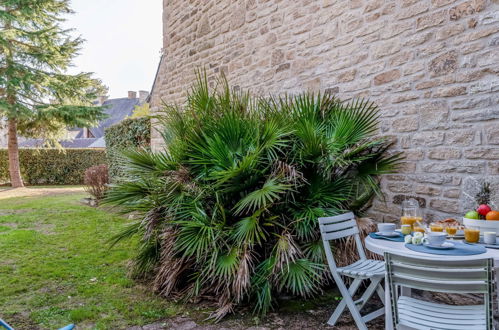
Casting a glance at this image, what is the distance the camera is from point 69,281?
406 centimetres

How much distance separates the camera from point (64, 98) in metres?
14.2

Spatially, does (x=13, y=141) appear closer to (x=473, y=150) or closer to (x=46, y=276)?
(x=46, y=276)

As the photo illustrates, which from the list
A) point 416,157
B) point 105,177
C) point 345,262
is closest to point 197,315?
point 345,262

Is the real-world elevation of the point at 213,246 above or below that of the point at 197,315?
above

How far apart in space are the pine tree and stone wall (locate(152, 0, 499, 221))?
1053cm

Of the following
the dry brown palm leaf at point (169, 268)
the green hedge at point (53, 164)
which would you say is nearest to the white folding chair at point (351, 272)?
the dry brown palm leaf at point (169, 268)

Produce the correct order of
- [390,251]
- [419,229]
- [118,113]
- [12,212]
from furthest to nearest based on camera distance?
1. [118,113]
2. [12,212]
3. [419,229]
4. [390,251]

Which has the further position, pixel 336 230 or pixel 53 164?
pixel 53 164

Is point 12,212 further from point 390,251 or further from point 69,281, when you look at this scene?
point 390,251

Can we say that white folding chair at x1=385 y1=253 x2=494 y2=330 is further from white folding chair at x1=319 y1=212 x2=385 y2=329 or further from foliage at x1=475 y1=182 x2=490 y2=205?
foliage at x1=475 y1=182 x2=490 y2=205

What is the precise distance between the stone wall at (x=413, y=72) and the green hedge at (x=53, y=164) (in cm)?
1266

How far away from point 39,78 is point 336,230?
13817 mm

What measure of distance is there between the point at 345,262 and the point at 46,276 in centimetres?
331

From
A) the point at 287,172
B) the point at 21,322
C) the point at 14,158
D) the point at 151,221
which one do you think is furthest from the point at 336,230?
the point at 14,158
